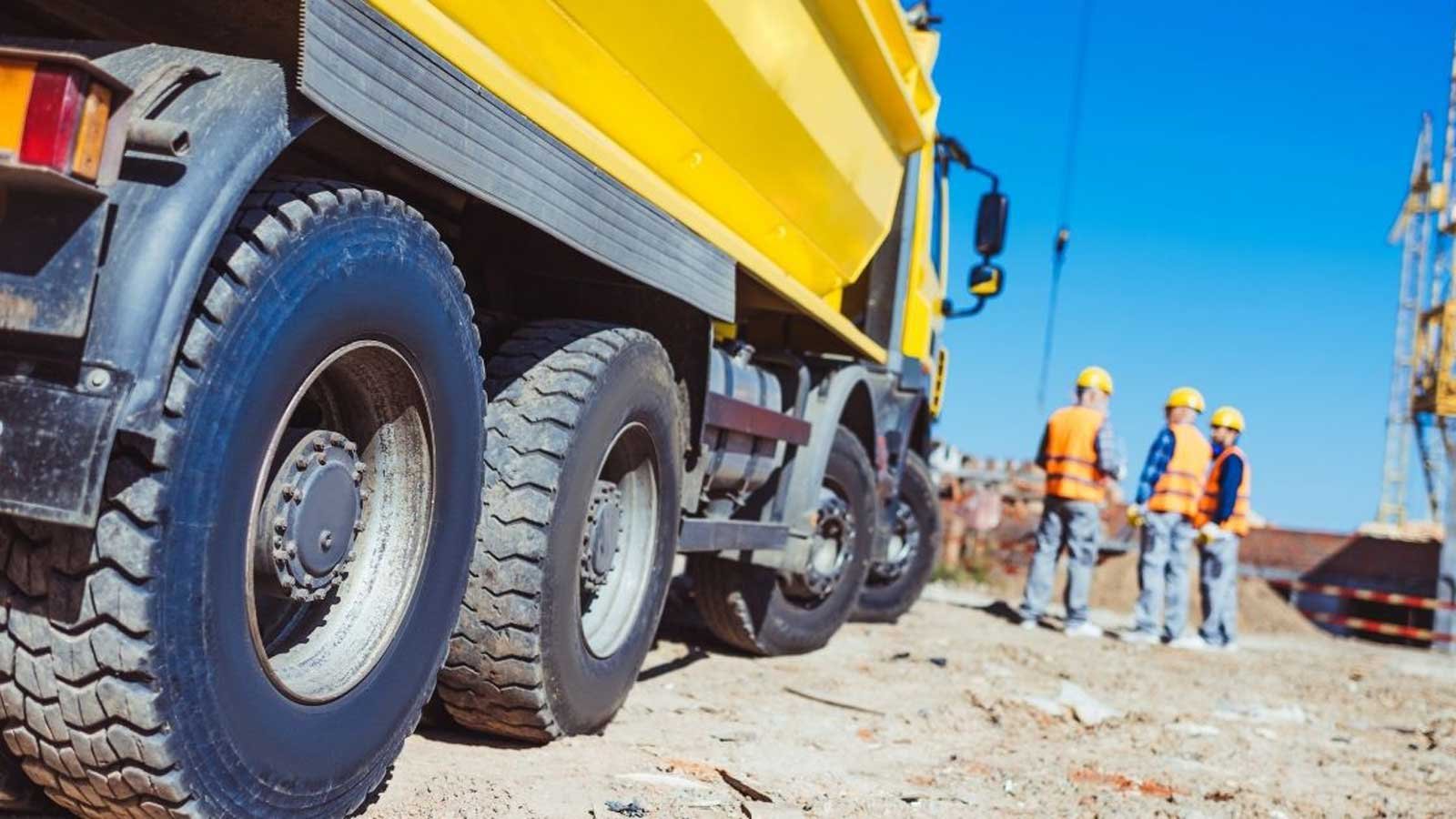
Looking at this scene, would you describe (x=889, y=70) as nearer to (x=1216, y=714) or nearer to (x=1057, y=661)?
(x=1216, y=714)

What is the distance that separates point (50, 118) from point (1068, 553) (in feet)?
28.3

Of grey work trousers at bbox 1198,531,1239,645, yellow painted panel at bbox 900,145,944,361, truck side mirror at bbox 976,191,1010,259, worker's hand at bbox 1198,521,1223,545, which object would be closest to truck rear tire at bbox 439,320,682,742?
yellow painted panel at bbox 900,145,944,361

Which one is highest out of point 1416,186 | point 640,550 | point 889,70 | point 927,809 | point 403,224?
point 1416,186

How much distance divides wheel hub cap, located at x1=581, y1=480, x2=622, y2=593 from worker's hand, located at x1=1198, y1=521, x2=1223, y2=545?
7.15 metres

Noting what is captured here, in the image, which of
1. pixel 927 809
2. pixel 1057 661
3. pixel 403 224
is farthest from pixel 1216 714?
pixel 403 224

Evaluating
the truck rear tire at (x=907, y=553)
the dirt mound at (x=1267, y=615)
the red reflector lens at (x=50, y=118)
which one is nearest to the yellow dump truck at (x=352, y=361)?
the red reflector lens at (x=50, y=118)

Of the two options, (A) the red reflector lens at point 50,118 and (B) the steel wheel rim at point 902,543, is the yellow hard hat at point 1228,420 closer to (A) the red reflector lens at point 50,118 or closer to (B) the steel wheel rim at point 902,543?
(B) the steel wheel rim at point 902,543

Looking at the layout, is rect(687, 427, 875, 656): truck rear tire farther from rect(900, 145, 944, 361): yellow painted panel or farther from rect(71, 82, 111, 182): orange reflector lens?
rect(71, 82, 111, 182): orange reflector lens

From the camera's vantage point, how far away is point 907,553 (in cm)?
827

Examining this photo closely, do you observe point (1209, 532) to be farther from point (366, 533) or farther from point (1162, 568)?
point (366, 533)

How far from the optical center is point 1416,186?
88.8ft

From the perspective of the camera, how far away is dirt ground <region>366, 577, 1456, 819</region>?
125 inches

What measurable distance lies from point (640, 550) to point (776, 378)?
1630mm

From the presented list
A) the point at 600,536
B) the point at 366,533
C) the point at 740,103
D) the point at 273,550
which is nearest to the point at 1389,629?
the point at 740,103
